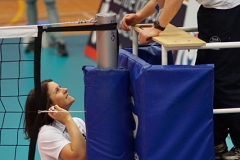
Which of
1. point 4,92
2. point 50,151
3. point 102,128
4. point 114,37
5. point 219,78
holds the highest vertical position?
point 114,37

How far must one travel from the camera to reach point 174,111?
2818mm

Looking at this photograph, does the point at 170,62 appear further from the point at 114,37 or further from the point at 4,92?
the point at 4,92


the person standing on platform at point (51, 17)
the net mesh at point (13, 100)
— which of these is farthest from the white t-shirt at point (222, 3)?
the person standing on platform at point (51, 17)

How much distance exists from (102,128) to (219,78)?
72 centimetres

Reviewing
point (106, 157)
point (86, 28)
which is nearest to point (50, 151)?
point (106, 157)

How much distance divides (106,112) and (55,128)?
1.68 feet

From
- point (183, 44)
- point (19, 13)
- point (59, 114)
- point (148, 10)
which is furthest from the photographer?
point (19, 13)

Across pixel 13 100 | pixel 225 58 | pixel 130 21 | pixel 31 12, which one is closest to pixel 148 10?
pixel 130 21

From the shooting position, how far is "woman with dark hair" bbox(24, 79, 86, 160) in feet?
10.5

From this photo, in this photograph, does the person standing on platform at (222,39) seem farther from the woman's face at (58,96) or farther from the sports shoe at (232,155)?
the woman's face at (58,96)

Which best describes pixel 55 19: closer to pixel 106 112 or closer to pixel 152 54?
pixel 152 54

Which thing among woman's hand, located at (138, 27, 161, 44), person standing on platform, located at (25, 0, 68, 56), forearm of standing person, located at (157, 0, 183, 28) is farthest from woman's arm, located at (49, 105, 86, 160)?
person standing on platform, located at (25, 0, 68, 56)

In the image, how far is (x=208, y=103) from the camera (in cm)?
285

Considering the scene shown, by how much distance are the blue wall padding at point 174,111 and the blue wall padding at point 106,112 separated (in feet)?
0.40
